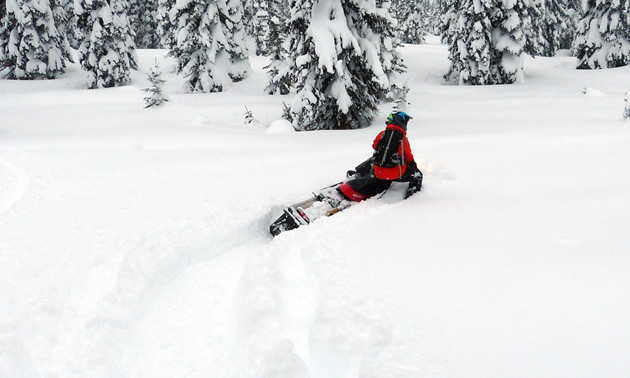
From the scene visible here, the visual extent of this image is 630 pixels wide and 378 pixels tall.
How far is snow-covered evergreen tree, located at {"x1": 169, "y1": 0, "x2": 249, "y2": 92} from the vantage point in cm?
1897

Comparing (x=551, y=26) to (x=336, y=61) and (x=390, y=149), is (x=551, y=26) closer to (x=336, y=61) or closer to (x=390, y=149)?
(x=336, y=61)

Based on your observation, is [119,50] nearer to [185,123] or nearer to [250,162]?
[185,123]

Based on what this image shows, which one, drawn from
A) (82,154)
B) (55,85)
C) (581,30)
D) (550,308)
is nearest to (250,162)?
(82,154)

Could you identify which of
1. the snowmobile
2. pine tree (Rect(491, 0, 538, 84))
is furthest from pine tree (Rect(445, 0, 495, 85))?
the snowmobile

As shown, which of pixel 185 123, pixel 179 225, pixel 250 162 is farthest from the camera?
pixel 185 123

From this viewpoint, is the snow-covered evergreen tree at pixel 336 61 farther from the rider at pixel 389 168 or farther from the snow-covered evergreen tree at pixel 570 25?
the snow-covered evergreen tree at pixel 570 25

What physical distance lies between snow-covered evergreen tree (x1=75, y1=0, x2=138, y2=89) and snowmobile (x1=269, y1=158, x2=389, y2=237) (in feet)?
66.1

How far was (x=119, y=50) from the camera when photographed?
73.7 ft

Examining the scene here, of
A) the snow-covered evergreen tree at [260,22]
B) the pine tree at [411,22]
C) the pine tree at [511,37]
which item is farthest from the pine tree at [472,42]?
the pine tree at [411,22]

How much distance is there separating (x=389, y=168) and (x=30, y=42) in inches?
1016

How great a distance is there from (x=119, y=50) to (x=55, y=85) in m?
4.65

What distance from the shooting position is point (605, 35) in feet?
71.3

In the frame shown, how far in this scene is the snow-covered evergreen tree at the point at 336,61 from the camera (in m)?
11.8

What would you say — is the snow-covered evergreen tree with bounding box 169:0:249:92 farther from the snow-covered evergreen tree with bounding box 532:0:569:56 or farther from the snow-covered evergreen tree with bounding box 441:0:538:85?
the snow-covered evergreen tree with bounding box 532:0:569:56
